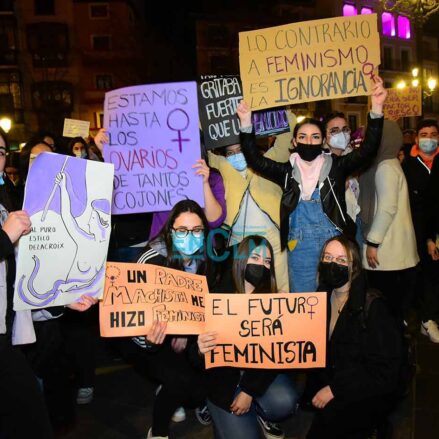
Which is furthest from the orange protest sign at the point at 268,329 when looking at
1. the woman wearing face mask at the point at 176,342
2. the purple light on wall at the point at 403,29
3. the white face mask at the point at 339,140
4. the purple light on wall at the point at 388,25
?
the purple light on wall at the point at 403,29

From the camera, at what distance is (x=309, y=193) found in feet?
11.4

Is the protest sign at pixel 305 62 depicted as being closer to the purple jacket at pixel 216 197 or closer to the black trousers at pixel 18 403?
the purple jacket at pixel 216 197

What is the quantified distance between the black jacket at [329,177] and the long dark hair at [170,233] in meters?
0.58

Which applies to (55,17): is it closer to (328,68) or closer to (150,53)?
(150,53)

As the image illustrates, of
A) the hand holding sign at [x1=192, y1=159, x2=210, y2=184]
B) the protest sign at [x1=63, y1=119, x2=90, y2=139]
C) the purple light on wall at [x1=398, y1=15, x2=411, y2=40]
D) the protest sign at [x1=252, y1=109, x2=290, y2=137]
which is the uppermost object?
the purple light on wall at [x1=398, y1=15, x2=411, y2=40]

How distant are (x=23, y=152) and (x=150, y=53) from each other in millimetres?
29067

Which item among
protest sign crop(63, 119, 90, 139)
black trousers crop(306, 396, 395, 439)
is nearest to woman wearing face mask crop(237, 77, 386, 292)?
black trousers crop(306, 396, 395, 439)

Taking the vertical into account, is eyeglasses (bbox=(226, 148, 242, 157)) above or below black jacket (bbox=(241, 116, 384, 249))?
above

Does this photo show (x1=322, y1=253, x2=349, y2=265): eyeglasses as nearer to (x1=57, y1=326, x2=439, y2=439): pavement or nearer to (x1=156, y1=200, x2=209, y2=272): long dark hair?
(x1=156, y1=200, x2=209, y2=272): long dark hair

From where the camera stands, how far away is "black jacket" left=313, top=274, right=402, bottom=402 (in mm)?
2678

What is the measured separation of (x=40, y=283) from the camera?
8.11ft

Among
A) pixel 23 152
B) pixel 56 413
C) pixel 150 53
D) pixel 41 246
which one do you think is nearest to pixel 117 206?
pixel 23 152

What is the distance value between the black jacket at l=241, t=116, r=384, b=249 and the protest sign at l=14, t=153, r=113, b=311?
1.24 metres

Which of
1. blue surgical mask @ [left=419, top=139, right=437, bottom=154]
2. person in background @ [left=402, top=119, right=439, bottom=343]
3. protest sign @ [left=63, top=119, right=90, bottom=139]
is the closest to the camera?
person in background @ [left=402, top=119, right=439, bottom=343]
